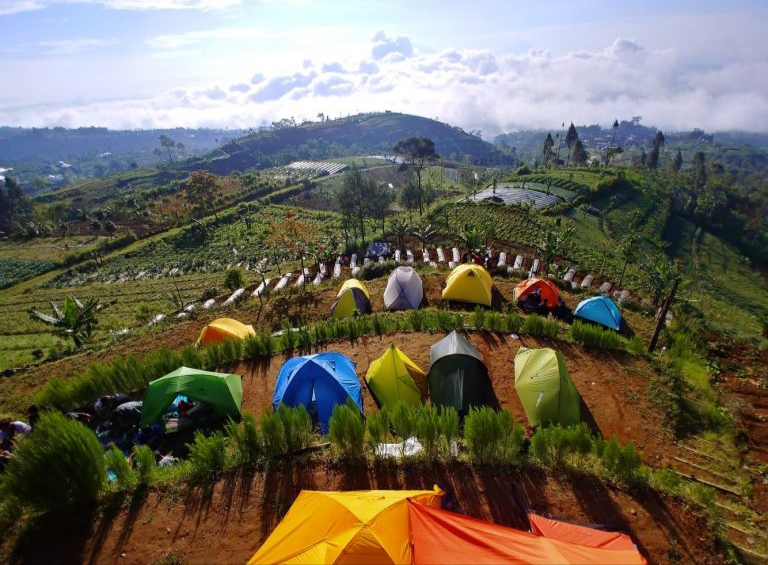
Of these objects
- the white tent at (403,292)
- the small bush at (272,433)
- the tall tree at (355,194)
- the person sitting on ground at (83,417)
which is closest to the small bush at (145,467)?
the small bush at (272,433)

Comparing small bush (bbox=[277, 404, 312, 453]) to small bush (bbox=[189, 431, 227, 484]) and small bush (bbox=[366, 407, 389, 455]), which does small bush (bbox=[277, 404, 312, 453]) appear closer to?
small bush (bbox=[189, 431, 227, 484])

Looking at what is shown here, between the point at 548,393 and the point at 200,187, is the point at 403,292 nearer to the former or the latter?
the point at 548,393

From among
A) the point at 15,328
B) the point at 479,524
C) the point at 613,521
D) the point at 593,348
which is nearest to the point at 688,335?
the point at 593,348

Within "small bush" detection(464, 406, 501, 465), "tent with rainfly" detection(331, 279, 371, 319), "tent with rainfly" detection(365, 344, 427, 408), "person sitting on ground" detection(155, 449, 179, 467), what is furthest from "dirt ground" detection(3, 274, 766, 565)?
"tent with rainfly" detection(331, 279, 371, 319)

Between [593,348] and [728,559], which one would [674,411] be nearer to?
[593,348]

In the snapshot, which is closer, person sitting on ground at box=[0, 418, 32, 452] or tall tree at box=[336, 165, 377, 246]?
person sitting on ground at box=[0, 418, 32, 452]

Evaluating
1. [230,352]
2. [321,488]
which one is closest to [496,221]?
[230,352]
